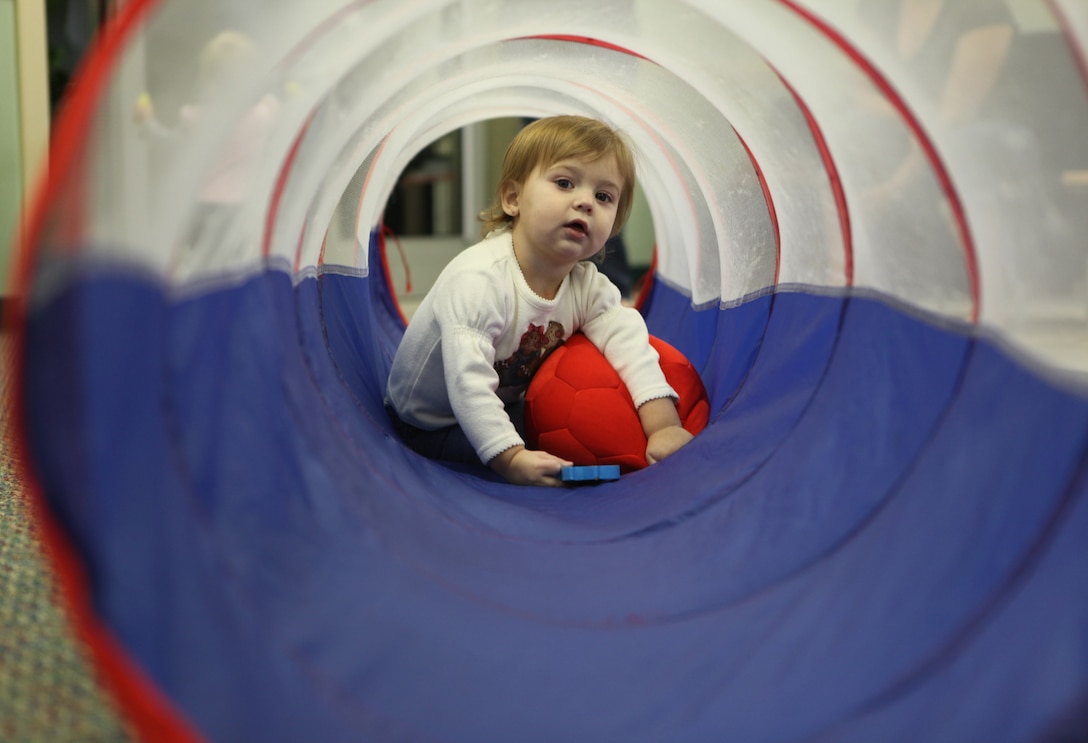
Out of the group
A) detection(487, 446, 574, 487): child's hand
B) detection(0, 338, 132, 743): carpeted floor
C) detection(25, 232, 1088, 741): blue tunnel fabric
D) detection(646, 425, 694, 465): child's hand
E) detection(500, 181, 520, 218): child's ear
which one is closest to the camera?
detection(25, 232, 1088, 741): blue tunnel fabric

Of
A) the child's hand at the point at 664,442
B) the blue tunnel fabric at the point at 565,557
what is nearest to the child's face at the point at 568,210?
the child's hand at the point at 664,442

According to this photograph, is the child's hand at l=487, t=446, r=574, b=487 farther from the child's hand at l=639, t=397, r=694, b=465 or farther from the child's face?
the child's face

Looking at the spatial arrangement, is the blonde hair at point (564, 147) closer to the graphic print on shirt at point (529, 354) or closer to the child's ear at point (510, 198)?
the child's ear at point (510, 198)

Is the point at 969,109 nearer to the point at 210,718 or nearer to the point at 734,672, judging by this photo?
the point at 734,672

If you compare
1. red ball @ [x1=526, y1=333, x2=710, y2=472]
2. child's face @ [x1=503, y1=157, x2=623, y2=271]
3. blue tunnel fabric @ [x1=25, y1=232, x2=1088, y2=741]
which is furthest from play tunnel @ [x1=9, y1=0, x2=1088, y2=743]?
child's face @ [x1=503, y1=157, x2=623, y2=271]

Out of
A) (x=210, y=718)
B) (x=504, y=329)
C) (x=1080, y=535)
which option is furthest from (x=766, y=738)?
(x=504, y=329)

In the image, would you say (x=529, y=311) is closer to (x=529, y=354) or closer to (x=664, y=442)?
(x=529, y=354)

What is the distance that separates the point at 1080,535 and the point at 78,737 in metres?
0.85

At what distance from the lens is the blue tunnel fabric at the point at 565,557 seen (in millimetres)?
683

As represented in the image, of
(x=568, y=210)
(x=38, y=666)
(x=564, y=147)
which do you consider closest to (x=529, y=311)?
(x=568, y=210)

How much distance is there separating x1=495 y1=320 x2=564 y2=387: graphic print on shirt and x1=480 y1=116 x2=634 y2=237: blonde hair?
0.27 meters

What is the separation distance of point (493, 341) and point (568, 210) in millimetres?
256

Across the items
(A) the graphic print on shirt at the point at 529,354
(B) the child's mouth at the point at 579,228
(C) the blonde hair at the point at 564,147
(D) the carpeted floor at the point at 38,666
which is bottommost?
(D) the carpeted floor at the point at 38,666

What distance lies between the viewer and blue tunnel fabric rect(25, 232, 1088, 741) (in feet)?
2.24
